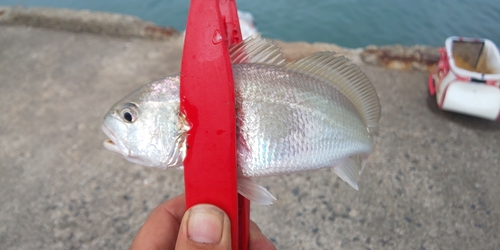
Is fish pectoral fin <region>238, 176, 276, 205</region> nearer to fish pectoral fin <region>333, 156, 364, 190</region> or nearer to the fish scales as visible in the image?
the fish scales

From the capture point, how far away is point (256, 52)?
106 cm

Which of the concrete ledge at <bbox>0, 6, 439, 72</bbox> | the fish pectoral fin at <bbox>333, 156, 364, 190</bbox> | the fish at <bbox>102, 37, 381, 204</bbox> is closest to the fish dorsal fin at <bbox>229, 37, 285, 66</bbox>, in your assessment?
the fish at <bbox>102, 37, 381, 204</bbox>

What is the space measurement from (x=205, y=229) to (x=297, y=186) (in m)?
1.43

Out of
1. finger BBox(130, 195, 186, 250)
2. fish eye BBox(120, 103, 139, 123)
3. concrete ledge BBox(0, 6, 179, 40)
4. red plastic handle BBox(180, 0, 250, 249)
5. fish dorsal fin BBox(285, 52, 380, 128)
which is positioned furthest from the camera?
concrete ledge BBox(0, 6, 179, 40)

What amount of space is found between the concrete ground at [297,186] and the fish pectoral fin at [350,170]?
2.93ft

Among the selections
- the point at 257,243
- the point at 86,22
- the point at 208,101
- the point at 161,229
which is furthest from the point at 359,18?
the point at 208,101

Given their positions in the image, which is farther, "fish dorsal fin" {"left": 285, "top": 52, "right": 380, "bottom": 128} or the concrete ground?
the concrete ground

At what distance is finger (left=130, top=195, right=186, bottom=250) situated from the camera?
Result: 1.33 m

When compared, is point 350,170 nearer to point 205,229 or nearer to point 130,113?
point 205,229

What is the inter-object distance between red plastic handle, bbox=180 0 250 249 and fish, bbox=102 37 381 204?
0.19 ft

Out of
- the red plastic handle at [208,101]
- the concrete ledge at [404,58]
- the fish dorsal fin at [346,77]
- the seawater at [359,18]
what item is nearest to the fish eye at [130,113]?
the red plastic handle at [208,101]

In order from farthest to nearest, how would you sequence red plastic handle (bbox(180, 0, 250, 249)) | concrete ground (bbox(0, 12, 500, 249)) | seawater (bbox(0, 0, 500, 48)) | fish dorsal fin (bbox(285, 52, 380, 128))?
seawater (bbox(0, 0, 500, 48))
concrete ground (bbox(0, 12, 500, 249))
fish dorsal fin (bbox(285, 52, 380, 128))
red plastic handle (bbox(180, 0, 250, 249))

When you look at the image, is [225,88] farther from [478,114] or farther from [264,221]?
[478,114]

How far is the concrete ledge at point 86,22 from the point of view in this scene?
3.94 meters
